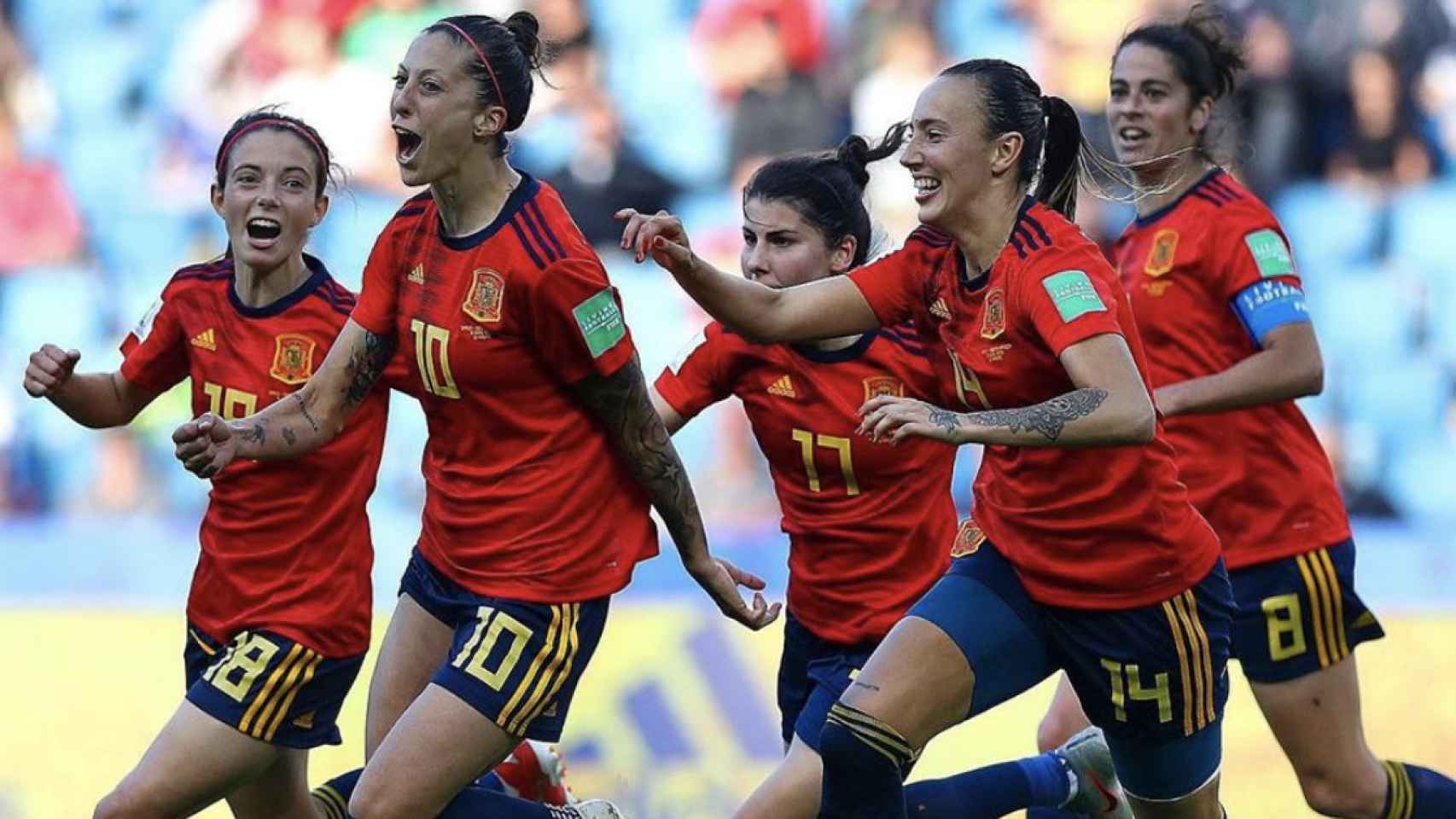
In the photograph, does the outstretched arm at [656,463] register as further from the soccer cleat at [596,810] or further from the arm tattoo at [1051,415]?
the arm tattoo at [1051,415]

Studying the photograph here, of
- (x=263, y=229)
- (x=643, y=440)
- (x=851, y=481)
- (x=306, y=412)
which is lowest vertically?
(x=851, y=481)

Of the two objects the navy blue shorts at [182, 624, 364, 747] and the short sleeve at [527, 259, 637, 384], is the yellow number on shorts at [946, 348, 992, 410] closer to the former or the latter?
the short sleeve at [527, 259, 637, 384]

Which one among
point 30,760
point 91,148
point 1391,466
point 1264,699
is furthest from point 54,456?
point 1264,699

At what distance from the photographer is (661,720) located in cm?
702

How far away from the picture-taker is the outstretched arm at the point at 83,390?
479 cm

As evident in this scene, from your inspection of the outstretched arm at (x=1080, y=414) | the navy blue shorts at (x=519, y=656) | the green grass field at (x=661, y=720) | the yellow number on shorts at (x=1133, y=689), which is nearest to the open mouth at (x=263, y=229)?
the navy blue shorts at (x=519, y=656)

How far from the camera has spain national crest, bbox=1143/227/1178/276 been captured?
519 cm

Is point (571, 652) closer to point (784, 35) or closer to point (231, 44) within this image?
point (784, 35)

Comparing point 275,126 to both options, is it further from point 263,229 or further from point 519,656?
point 519,656

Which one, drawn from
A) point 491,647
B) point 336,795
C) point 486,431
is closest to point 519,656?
point 491,647

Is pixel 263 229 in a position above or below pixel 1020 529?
above

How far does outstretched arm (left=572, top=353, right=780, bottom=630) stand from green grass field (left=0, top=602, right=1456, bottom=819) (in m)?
2.14

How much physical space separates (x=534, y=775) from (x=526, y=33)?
6.30 ft

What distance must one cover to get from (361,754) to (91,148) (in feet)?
18.5
